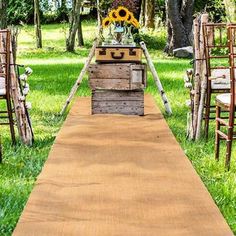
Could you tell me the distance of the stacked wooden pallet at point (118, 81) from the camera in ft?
25.3

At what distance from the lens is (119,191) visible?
4.23m

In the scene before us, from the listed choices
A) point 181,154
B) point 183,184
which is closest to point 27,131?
point 181,154

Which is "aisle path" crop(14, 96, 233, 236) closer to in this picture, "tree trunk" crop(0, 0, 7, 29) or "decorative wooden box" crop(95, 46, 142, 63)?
"decorative wooden box" crop(95, 46, 142, 63)

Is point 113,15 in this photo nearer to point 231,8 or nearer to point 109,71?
point 109,71

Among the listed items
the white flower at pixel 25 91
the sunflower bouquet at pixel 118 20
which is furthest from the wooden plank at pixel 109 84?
the white flower at pixel 25 91

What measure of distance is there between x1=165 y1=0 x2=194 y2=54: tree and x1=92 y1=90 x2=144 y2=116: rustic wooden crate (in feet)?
36.3

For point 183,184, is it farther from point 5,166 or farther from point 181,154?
point 5,166

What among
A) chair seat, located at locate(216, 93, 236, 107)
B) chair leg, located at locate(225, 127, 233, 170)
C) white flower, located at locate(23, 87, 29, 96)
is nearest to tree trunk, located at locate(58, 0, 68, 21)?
white flower, located at locate(23, 87, 29, 96)

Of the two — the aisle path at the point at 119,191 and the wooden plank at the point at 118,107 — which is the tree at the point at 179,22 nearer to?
the wooden plank at the point at 118,107

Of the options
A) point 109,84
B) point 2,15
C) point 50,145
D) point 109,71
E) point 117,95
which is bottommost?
point 50,145

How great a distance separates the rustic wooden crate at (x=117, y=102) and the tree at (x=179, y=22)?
11075 mm

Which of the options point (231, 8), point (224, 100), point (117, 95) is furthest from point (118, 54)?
point (231, 8)

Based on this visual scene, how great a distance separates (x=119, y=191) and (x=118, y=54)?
369 centimetres

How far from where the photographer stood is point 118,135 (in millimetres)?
6363
